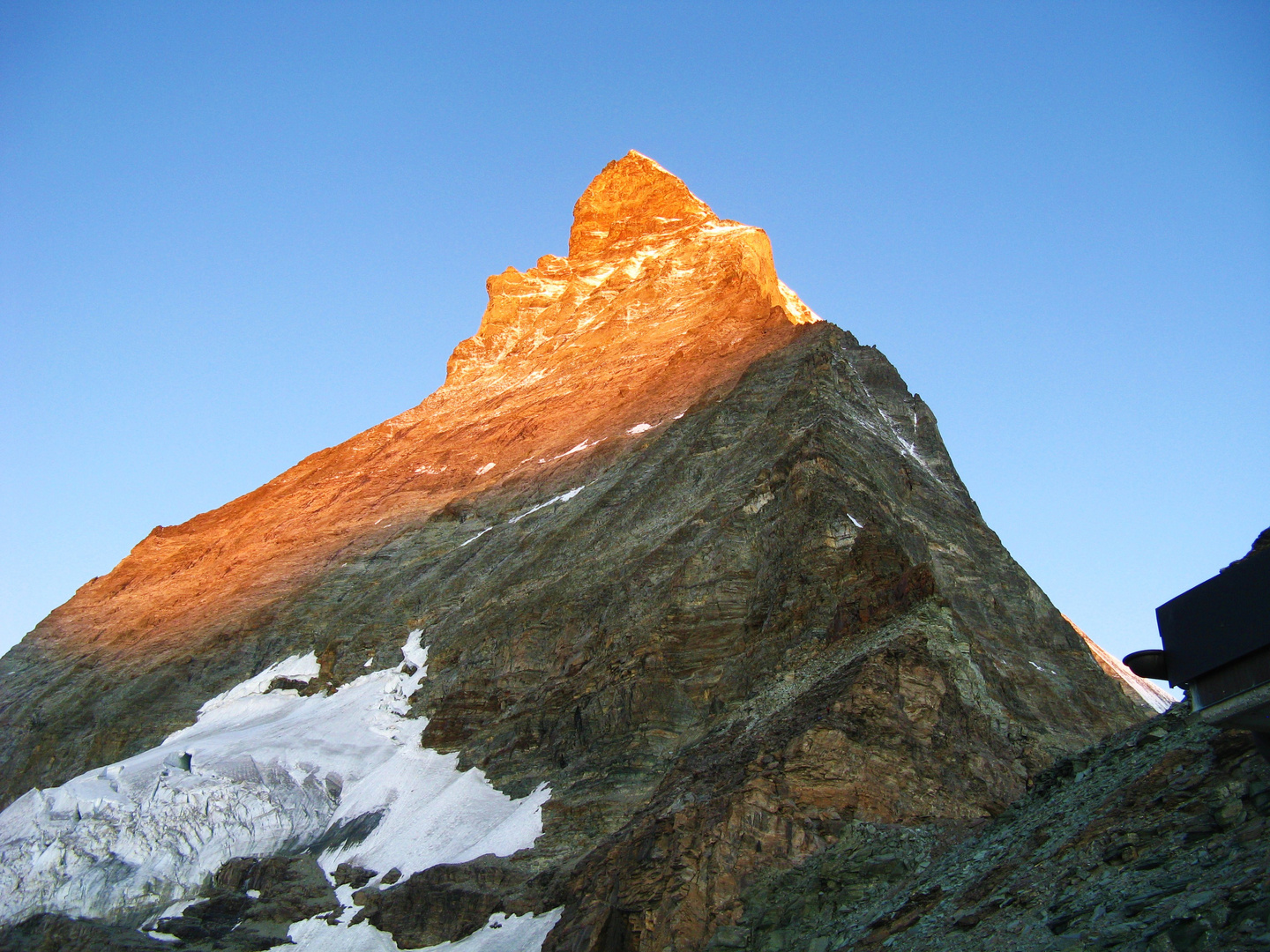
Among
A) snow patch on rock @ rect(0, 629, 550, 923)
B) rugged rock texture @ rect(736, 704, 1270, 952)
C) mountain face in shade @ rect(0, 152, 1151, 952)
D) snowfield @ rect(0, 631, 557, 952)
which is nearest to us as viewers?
rugged rock texture @ rect(736, 704, 1270, 952)

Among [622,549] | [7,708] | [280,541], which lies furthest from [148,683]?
[622,549]

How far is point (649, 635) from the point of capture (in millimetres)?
30141

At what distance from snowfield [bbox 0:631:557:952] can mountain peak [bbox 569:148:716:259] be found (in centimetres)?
6619

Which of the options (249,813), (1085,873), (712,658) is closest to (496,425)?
(249,813)

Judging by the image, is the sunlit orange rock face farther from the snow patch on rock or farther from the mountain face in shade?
the snow patch on rock

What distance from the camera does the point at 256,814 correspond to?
34438 millimetres

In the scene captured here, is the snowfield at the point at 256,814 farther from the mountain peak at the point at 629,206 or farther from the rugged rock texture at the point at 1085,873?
the mountain peak at the point at 629,206

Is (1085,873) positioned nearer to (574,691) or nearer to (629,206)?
(574,691)

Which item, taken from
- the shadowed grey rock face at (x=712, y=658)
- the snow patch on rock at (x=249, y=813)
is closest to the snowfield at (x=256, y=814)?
the snow patch on rock at (x=249, y=813)

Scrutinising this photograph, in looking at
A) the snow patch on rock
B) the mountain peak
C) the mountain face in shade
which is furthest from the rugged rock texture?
the mountain peak

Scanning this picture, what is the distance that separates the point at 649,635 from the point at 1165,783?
16772 millimetres

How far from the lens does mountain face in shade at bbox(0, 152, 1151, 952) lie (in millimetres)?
22875

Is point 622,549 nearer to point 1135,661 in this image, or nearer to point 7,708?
point 1135,661

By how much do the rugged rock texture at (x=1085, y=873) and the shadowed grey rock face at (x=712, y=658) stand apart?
1.06 metres
